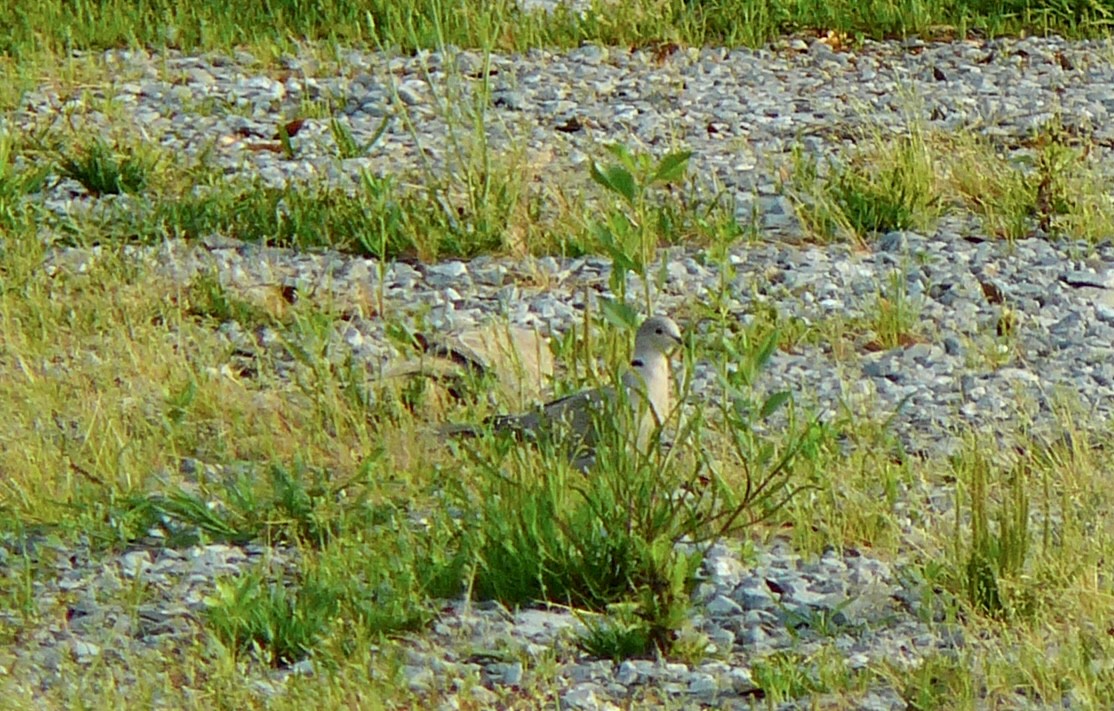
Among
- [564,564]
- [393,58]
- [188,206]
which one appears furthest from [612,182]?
[393,58]

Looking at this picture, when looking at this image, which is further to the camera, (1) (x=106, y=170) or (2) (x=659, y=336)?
(1) (x=106, y=170)

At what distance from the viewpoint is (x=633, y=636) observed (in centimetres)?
518

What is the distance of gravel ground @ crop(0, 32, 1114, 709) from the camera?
17.3ft

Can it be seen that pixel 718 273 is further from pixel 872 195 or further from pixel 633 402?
pixel 633 402

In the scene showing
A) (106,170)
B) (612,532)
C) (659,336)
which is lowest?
(612,532)

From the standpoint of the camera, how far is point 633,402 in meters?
6.28

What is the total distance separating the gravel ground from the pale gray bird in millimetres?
437

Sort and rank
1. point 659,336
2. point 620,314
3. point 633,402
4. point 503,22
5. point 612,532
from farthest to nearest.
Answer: point 503,22 < point 659,336 < point 633,402 < point 612,532 < point 620,314

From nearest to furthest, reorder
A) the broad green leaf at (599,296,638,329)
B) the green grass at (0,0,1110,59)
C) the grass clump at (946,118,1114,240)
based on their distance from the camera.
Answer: the broad green leaf at (599,296,638,329) < the grass clump at (946,118,1114,240) < the green grass at (0,0,1110,59)

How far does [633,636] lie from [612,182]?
3.65ft

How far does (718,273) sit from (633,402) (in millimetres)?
2130

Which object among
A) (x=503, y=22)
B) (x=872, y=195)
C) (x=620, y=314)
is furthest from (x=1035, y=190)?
(x=620, y=314)

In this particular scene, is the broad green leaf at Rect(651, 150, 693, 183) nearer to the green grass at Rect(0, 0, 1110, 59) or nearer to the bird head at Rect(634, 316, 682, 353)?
the bird head at Rect(634, 316, 682, 353)

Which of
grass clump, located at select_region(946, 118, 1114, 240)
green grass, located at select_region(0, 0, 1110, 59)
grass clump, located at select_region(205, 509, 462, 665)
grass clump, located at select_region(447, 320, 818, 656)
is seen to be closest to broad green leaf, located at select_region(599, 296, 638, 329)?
grass clump, located at select_region(447, 320, 818, 656)
